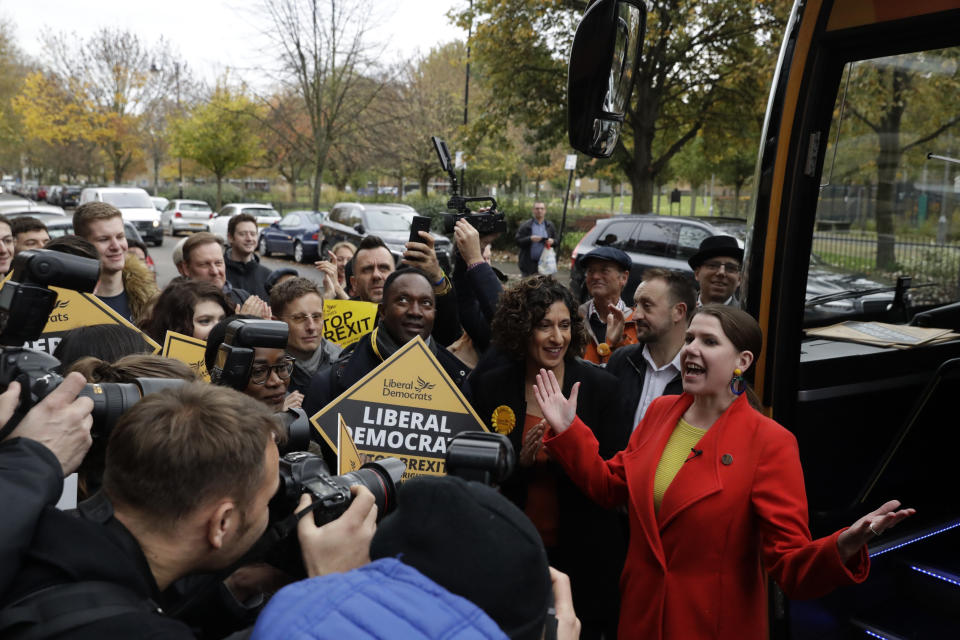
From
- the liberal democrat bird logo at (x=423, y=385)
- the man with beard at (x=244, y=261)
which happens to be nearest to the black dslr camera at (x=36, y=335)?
the liberal democrat bird logo at (x=423, y=385)

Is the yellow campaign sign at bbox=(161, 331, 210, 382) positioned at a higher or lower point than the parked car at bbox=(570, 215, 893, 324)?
lower

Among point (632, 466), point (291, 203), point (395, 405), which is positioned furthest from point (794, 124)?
point (291, 203)

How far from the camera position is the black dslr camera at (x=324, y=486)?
167 cm

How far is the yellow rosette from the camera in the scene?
3.17 metres

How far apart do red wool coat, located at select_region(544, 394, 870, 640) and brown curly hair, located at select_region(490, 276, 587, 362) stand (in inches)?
35.7

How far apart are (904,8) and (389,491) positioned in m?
2.32

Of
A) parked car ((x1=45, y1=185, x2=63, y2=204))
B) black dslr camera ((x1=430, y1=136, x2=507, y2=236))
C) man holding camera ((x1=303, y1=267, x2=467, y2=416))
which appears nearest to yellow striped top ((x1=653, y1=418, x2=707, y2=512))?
man holding camera ((x1=303, y1=267, x2=467, y2=416))

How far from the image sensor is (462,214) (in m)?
3.71

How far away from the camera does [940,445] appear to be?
11.2ft

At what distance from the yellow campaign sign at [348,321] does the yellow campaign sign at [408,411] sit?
1828 mm

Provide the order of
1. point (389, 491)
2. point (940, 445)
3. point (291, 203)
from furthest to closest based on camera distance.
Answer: point (291, 203)
point (940, 445)
point (389, 491)

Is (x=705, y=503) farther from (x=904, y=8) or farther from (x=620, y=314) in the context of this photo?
(x=620, y=314)

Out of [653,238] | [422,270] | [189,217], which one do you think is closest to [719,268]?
[422,270]

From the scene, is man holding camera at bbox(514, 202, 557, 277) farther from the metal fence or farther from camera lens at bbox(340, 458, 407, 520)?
camera lens at bbox(340, 458, 407, 520)
